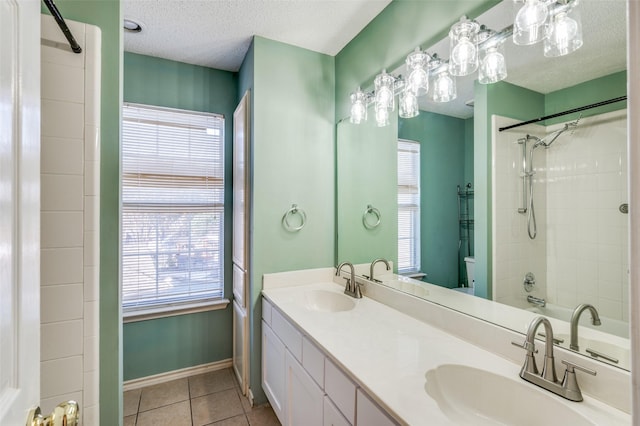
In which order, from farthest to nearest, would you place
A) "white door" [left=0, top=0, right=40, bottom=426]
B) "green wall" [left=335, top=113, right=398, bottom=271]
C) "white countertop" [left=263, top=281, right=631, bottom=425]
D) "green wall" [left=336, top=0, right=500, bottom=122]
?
"green wall" [left=335, top=113, right=398, bottom=271]
"green wall" [left=336, top=0, right=500, bottom=122]
"white countertop" [left=263, top=281, right=631, bottom=425]
"white door" [left=0, top=0, right=40, bottom=426]

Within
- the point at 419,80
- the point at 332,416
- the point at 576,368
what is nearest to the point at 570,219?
the point at 576,368

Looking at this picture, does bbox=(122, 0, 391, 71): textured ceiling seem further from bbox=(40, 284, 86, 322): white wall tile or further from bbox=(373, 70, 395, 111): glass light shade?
bbox=(40, 284, 86, 322): white wall tile

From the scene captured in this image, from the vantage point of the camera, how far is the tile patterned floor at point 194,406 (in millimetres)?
1921

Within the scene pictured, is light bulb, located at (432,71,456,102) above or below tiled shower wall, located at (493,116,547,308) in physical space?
above

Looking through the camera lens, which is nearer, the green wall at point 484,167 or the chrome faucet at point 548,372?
the chrome faucet at point 548,372

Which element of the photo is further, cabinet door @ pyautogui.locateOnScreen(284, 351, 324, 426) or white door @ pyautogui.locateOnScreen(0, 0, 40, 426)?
cabinet door @ pyautogui.locateOnScreen(284, 351, 324, 426)

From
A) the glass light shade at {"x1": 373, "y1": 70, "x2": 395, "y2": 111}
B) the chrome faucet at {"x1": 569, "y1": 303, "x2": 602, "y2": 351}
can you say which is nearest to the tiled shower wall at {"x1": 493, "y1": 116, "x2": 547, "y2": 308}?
the chrome faucet at {"x1": 569, "y1": 303, "x2": 602, "y2": 351}

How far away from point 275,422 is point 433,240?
1548 millimetres

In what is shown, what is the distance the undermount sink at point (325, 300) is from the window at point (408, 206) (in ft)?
1.43

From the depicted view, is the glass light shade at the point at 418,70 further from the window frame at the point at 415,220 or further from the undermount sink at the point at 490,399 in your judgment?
the undermount sink at the point at 490,399

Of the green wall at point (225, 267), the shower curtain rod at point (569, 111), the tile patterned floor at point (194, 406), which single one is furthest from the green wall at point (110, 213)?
the shower curtain rod at point (569, 111)

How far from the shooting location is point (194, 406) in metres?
2.07

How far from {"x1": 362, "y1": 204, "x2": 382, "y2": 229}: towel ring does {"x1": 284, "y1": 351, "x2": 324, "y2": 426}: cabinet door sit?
98 centimetres

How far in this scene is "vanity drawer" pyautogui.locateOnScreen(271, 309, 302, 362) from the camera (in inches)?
57.4
